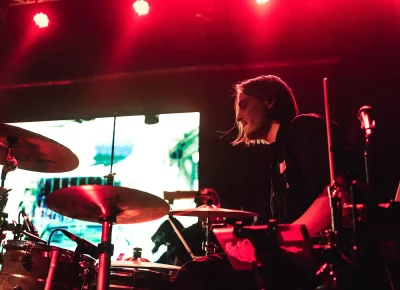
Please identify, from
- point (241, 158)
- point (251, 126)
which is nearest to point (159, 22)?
point (241, 158)

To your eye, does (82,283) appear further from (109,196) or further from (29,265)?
(109,196)

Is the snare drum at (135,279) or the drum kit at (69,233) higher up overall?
the drum kit at (69,233)


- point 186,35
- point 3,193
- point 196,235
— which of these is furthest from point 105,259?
point 186,35

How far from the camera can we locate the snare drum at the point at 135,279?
2592mm

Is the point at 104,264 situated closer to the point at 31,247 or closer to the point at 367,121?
the point at 31,247

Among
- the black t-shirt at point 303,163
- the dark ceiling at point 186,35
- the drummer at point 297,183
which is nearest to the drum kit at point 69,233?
the drummer at point 297,183

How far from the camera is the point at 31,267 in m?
2.37

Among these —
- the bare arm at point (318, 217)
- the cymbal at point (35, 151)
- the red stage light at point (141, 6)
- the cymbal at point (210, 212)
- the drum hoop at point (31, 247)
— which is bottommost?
the drum hoop at point (31, 247)

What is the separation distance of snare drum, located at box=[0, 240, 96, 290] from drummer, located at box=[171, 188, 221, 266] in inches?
55.9

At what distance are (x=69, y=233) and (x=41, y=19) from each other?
133 inches

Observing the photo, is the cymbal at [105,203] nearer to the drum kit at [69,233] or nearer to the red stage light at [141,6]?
the drum kit at [69,233]

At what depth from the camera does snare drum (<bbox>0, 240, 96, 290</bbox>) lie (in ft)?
7.73

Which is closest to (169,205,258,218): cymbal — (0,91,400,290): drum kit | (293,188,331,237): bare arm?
(0,91,400,290): drum kit

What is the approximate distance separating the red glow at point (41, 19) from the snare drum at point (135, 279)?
319cm
